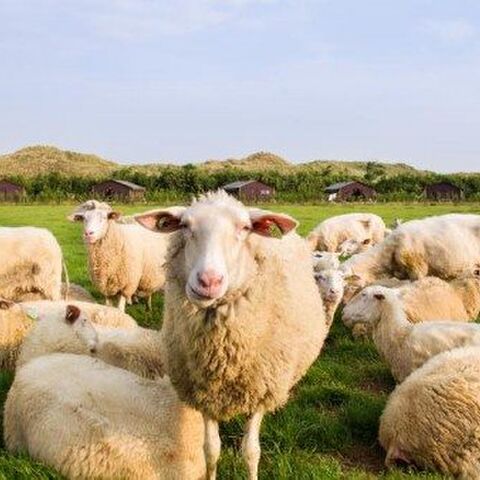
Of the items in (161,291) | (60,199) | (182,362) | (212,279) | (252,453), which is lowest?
(60,199)

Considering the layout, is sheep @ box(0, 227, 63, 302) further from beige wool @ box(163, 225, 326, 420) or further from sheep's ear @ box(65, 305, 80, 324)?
beige wool @ box(163, 225, 326, 420)

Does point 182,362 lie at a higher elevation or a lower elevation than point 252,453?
higher

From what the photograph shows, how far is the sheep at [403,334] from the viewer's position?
6.84 m

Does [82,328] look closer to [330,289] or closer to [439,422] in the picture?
[439,422]

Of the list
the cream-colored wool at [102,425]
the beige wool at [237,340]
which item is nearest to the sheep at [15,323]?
the cream-colored wool at [102,425]

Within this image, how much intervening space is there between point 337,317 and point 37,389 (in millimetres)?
5803

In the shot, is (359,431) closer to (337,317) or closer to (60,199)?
(337,317)

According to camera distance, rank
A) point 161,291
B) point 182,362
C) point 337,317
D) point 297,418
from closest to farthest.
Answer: point 182,362 < point 297,418 < point 337,317 < point 161,291

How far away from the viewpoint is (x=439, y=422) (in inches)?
203

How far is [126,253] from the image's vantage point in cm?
1103

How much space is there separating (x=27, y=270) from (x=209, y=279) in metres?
7.15

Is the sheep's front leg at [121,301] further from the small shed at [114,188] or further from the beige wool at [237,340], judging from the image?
the small shed at [114,188]

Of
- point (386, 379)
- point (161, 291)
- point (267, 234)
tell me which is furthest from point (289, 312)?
point (161, 291)

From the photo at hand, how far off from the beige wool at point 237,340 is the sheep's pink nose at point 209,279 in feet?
1.73
